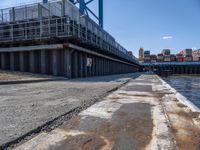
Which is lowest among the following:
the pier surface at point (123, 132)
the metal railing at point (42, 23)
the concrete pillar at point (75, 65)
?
the pier surface at point (123, 132)

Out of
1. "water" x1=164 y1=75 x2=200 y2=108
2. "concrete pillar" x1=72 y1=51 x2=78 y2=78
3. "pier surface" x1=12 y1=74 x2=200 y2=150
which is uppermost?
"concrete pillar" x1=72 y1=51 x2=78 y2=78

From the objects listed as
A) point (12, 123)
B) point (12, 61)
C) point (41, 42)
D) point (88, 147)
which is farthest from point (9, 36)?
point (88, 147)

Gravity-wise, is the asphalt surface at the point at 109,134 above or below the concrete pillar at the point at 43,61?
below

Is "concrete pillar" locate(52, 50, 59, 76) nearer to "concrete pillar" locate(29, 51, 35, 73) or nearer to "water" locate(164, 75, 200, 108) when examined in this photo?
"concrete pillar" locate(29, 51, 35, 73)

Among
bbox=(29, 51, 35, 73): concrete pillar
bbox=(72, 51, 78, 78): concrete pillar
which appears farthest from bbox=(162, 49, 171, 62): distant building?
bbox=(29, 51, 35, 73): concrete pillar

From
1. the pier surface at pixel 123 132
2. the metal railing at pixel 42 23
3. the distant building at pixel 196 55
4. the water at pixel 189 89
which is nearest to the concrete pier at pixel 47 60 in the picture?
the metal railing at pixel 42 23

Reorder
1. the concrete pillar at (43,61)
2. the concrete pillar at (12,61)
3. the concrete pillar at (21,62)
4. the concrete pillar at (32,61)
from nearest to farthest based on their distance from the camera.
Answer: the concrete pillar at (43,61), the concrete pillar at (32,61), the concrete pillar at (21,62), the concrete pillar at (12,61)

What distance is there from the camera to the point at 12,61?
18844mm

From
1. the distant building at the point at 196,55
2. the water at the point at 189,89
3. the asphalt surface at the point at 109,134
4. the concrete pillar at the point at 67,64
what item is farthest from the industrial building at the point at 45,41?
the distant building at the point at 196,55

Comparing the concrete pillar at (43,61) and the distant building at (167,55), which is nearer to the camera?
the concrete pillar at (43,61)

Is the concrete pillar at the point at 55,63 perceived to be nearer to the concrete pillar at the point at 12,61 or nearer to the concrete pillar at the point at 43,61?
the concrete pillar at the point at 43,61

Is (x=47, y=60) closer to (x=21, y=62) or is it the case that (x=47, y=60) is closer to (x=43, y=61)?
(x=43, y=61)

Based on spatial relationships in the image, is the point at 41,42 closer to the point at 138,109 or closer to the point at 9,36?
the point at 9,36

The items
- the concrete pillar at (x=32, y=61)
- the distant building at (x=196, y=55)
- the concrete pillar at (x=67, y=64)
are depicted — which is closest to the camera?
the concrete pillar at (x=67, y=64)
